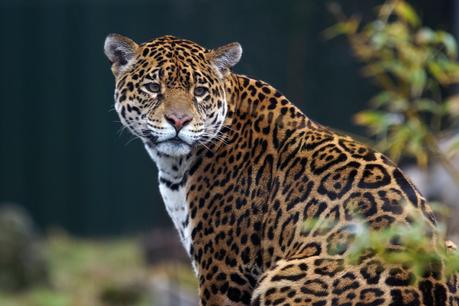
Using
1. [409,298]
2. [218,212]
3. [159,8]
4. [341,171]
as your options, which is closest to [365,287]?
[409,298]

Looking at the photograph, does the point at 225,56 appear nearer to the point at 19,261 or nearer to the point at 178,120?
the point at 178,120

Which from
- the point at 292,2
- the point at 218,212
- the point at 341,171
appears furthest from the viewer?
the point at 292,2

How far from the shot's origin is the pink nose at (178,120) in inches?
197

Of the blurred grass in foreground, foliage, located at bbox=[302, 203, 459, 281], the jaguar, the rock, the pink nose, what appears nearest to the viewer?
foliage, located at bbox=[302, 203, 459, 281]

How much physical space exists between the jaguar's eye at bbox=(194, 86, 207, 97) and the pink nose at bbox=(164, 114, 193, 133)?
0.52ft

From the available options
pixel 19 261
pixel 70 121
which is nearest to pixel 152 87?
pixel 19 261

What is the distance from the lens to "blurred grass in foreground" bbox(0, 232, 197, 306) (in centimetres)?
1145

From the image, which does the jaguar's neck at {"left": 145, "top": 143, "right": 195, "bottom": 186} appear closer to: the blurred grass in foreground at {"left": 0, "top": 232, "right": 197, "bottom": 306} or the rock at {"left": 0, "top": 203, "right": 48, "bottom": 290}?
the blurred grass in foreground at {"left": 0, "top": 232, "right": 197, "bottom": 306}

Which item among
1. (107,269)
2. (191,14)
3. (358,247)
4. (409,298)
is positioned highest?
(191,14)

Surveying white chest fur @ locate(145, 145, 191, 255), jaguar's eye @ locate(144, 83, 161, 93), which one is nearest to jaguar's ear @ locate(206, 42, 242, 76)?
jaguar's eye @ locate(144, 83, 161, 93)

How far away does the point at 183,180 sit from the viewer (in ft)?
17.9

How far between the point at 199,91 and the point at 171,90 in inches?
6.0

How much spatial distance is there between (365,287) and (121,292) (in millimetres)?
7452

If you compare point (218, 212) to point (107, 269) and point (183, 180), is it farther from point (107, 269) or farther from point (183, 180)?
point (107, 269)
